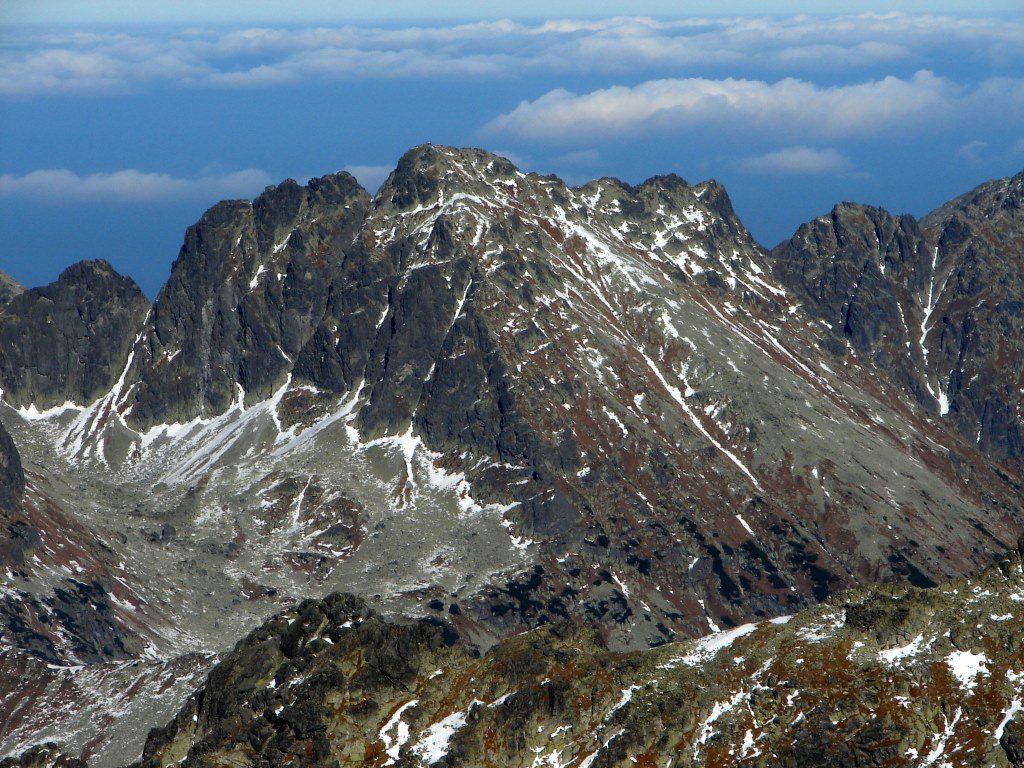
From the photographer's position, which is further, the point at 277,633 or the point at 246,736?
the point at 277,633

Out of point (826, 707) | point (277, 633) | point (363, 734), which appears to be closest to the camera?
point (826, 707)

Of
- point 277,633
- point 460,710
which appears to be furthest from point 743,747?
point 277,633

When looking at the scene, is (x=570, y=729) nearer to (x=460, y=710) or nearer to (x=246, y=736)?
(x=460, y=710)

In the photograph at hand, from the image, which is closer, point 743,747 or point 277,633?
point 743,747

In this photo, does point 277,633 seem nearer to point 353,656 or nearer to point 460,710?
point 353,656

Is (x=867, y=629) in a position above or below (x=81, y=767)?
above

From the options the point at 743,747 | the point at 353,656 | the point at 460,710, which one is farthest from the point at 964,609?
the point at 353,656

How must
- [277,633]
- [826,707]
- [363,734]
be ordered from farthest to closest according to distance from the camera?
[277,633] → [363,734] → [826,707]

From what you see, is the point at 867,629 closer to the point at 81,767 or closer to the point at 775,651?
the point at 775,651
